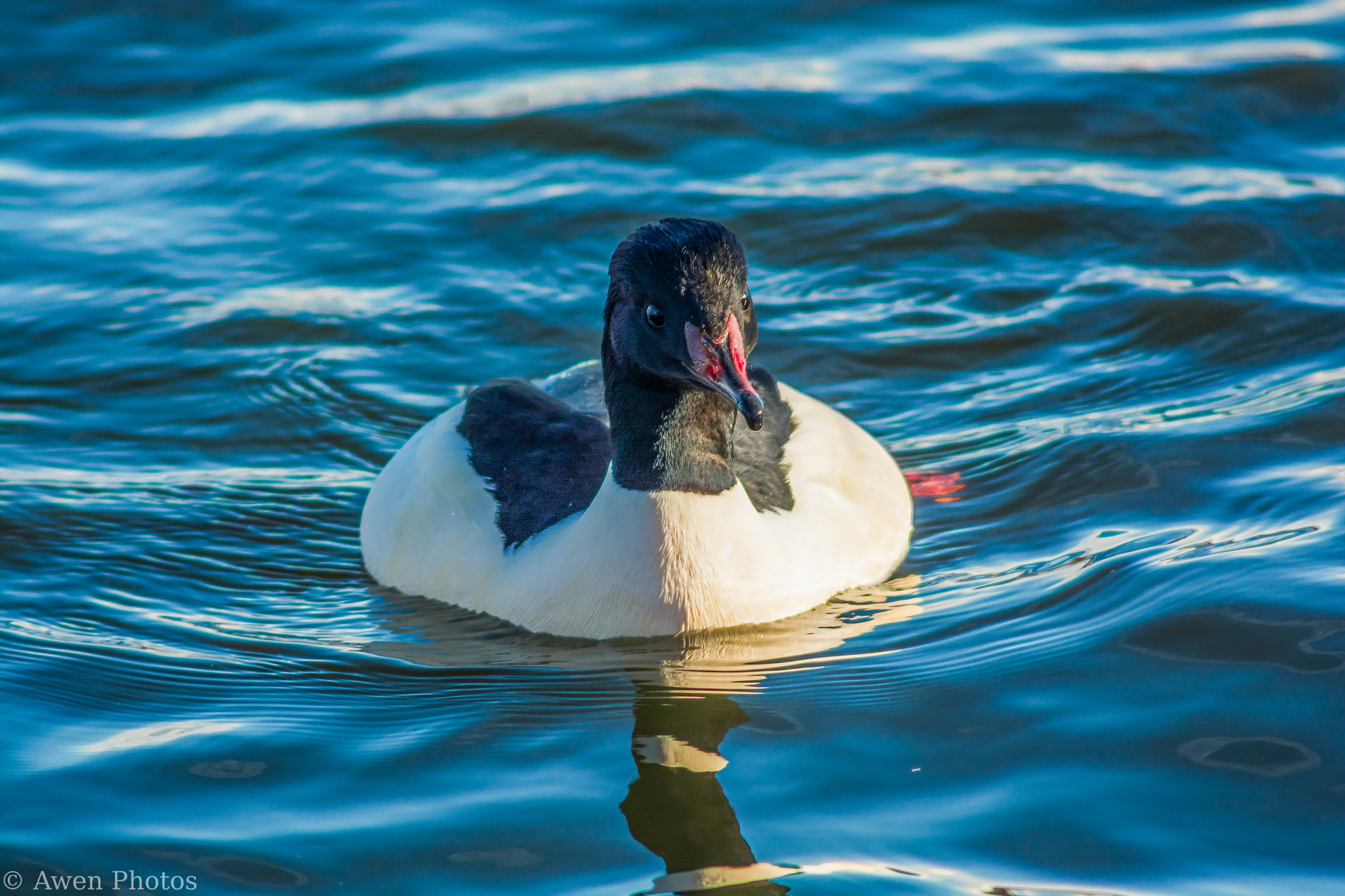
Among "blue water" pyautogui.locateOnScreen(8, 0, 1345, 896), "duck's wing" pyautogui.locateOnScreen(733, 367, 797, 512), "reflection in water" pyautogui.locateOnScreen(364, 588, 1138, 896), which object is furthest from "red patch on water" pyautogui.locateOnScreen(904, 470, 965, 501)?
"reflection in water" pyautogui.locateOnScreen(364, 588, 1138, 896)

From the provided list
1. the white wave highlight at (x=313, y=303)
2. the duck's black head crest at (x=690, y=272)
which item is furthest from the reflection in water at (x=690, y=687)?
the white wave highlight at (x=313, y=303)

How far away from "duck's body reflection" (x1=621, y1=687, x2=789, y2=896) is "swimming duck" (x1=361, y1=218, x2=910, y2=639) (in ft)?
1.64

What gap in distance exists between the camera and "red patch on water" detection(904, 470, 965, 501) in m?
6.93

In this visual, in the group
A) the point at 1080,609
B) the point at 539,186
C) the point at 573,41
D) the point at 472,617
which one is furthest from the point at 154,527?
the point at 573,41

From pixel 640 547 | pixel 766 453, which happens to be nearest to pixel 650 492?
pixel 640 547

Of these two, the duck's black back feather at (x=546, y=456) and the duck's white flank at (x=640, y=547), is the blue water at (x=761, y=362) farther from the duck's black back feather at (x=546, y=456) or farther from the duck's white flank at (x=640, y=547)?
the duck's black back feather at (x=546, y=456)

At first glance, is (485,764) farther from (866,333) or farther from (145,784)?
(866,333)

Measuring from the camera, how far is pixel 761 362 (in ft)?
27.6

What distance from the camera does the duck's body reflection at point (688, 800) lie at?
13.5ft

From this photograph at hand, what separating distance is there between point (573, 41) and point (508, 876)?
9.47m

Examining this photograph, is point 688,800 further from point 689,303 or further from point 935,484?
point 935,484

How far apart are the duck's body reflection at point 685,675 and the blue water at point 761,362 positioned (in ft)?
0.06

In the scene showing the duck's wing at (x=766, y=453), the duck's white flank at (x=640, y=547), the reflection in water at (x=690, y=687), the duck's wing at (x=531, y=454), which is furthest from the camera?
the duck's wing at (x=766, y=453)

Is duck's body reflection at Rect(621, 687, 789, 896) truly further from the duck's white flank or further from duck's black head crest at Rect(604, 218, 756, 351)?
duck's black head crest at Rect(604, 218, 756, 351)
